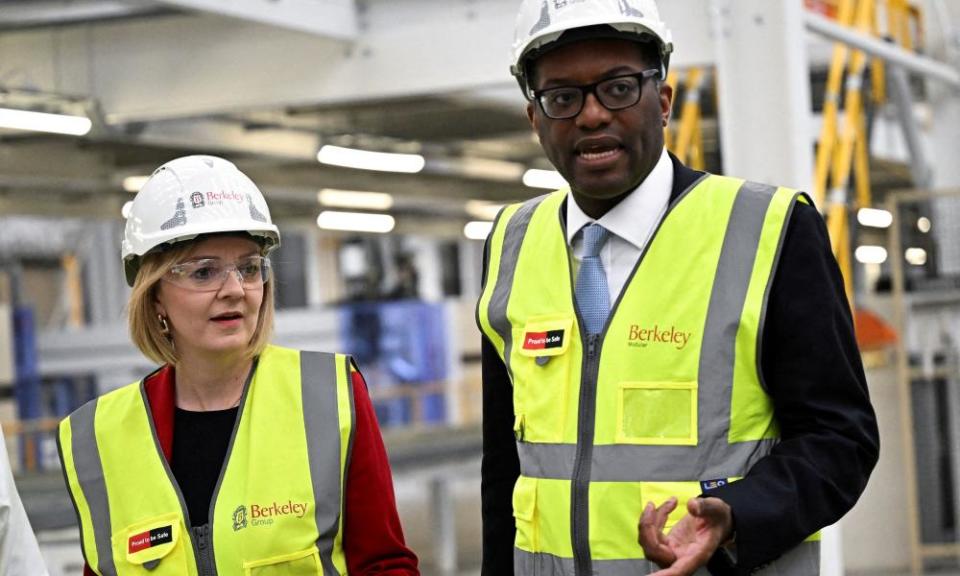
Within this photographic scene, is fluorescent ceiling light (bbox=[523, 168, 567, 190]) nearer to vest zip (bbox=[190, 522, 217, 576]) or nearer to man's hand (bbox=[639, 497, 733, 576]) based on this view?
vest zip (bbox=[190, 522, 217, 576])

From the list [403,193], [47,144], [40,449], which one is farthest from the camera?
[403,193]

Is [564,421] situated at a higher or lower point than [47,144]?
lower

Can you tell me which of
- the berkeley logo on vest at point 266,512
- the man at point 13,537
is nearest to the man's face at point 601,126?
the berkeley logo on vest at point 266,512

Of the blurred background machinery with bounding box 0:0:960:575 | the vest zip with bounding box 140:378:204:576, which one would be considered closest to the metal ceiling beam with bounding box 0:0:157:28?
the blurred background machinery with bounding box 0:0:960:575

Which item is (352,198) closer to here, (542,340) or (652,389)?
(542,340)

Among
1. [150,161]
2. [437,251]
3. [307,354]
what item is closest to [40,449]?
[150,161]

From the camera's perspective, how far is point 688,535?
85.2 inches

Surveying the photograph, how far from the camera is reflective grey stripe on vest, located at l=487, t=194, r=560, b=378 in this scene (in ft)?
8.52

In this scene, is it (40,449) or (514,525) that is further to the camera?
(40,449)

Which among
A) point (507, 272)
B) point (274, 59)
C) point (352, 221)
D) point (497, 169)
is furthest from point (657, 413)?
point (352, 221)

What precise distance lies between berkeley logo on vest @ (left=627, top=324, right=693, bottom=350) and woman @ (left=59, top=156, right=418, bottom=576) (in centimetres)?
69

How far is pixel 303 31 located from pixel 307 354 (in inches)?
209

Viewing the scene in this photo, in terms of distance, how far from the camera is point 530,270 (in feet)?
8.48

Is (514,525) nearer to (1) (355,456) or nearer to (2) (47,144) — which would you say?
(1) (355,456)
